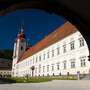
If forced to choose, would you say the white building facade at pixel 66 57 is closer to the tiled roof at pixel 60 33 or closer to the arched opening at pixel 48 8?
the tiled roof at pixel 60 33

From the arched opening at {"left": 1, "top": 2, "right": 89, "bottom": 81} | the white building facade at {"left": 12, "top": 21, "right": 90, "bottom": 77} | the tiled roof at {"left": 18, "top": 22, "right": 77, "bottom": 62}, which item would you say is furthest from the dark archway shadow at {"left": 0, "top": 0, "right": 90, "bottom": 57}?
the tiled roof at {"left": 18, "top": 22, "right": 77, "bottom": 62}

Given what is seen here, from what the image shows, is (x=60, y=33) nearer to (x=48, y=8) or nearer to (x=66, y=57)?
(x=66, y=57)

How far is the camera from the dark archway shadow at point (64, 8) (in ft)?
8.99

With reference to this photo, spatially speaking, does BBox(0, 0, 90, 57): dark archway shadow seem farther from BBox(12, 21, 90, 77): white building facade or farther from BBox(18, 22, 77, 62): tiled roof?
BBox(18, 22, 77, 62): tiled roof

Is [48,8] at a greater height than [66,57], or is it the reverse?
[48,8]

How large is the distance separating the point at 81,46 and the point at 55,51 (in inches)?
347

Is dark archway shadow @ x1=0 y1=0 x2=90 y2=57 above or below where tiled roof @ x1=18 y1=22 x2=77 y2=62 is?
below

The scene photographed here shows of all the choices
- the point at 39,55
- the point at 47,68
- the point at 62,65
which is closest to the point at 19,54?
the point at 39,55

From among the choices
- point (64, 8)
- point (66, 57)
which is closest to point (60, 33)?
point (66, 57)

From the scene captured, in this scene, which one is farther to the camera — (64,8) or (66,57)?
(66,57)

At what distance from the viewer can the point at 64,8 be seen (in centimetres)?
350

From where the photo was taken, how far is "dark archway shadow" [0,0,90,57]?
2.74 m

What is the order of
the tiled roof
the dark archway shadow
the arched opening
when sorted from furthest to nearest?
the tiled roof, the arched opening, the dark archway shadow

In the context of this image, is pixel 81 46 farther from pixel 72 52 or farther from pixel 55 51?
pixel 55 51
